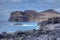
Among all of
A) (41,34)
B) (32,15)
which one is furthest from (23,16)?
(41,34)

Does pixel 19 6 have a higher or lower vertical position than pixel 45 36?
higher

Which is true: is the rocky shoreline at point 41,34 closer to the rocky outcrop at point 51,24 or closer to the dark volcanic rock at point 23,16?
the rocky outcrop at point 51,24

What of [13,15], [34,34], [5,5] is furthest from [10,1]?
[34,34]

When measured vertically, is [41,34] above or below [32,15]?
below

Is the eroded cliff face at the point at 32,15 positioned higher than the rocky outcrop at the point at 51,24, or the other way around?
the eroded cliff face at the point at 32,15

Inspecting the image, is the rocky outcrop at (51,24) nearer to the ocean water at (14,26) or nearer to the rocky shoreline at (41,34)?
the rocky shoreline at (41,34)

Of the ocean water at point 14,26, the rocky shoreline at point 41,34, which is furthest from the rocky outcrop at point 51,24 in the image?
the ocean water at point 14,26

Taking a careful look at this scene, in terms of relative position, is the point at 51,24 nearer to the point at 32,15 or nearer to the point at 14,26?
the point at 32,15

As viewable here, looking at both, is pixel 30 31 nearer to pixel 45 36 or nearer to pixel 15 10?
pixel 45 36

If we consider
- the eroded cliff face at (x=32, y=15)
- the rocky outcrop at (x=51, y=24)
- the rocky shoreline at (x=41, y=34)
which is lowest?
A: the rocky shoreline at (x=41, y=34)
